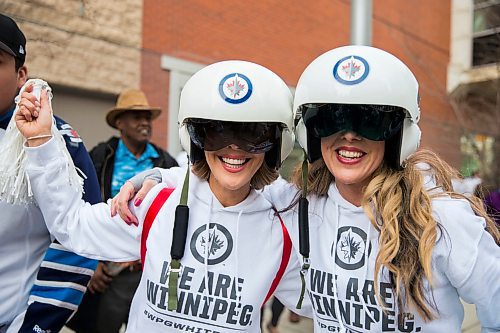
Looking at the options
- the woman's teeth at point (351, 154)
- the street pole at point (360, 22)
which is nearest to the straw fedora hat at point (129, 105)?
the street pole at point (360, 22)

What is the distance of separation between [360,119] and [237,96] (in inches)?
17.7

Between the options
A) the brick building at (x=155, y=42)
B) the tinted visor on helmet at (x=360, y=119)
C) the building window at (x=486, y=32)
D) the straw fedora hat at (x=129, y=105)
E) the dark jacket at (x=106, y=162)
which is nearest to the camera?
the tinted visor on helmet at (x=360, y=119)

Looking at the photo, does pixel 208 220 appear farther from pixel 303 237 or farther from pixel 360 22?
pixel 360 22

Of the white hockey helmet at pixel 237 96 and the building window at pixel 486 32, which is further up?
the building window at pixel 486 32

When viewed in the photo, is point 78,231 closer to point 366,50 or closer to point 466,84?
point 366,50

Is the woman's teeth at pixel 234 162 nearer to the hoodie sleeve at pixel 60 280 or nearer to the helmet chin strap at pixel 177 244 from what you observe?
the helmet chin strap at pixel 177 244

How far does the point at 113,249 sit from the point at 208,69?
80cm

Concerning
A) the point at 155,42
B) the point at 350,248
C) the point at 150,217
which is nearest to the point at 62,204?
the point at 150,217

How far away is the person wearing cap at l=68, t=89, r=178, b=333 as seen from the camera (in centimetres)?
313

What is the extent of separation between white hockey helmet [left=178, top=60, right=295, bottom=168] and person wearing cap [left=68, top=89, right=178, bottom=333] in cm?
179

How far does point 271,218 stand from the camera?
1945 millimetres

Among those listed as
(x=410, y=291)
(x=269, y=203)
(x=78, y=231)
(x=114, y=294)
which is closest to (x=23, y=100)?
(x=78, y=231)

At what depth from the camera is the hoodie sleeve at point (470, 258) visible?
1.62 m

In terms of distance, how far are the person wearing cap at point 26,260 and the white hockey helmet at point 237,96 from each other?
60 cm
